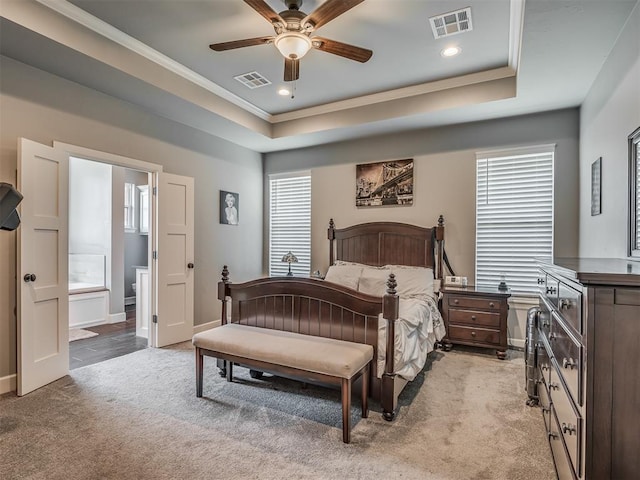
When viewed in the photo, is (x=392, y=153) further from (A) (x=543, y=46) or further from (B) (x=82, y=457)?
(B) (x=82, y=457)

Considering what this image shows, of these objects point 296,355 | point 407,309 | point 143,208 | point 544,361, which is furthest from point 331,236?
point 143,208

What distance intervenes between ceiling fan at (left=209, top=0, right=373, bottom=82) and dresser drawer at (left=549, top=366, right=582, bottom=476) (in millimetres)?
2480

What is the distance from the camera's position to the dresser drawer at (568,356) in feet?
4.46

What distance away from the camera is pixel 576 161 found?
12.9ft

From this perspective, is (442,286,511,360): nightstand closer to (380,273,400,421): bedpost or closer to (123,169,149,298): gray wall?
(380,273,400,421): bedpost

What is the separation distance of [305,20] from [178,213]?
2.95m

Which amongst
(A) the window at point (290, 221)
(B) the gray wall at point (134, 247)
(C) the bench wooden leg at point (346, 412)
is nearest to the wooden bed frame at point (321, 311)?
(C) the bench wooden leg at point (346, 412)

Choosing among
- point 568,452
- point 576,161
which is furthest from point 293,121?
point 568,452

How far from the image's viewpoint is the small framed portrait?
5.24 metres

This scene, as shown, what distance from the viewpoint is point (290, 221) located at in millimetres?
5918

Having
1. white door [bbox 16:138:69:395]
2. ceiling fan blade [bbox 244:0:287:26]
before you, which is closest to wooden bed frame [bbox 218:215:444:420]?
white door [bbox 16:138:69:395]

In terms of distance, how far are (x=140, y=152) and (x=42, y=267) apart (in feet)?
5.43

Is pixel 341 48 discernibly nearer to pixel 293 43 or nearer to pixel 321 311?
pixel 293 43

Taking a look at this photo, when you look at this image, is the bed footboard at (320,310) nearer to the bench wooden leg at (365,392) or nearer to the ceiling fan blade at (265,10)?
the bench wooden leg at (365,392)
